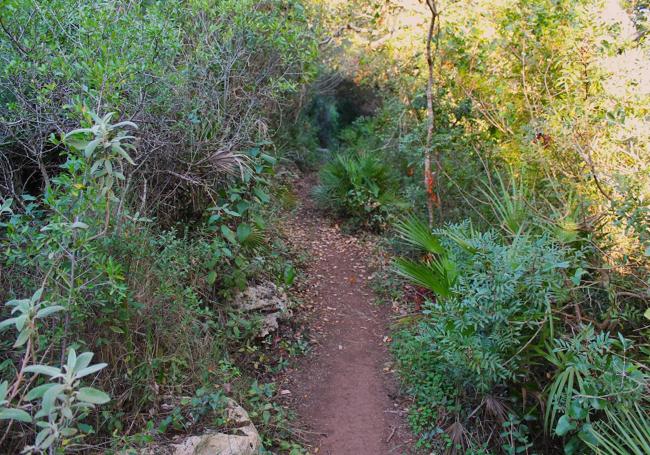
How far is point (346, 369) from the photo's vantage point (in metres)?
5.36

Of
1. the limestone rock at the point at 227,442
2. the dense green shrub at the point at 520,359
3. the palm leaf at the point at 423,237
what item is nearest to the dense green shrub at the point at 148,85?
the limestone rock at the point at 227,442

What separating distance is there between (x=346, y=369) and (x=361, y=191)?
4.23 m

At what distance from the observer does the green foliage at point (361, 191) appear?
8922mm

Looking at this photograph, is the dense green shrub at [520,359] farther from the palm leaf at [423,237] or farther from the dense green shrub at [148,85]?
the dense green shrub at [148,85]

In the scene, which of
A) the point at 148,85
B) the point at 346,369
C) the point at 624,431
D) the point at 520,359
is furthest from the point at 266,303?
the point at 624,431

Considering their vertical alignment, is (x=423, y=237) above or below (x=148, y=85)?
below

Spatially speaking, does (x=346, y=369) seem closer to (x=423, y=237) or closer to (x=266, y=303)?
(x=266, y=303)

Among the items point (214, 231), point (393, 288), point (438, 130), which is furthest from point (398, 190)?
point (214, 231)

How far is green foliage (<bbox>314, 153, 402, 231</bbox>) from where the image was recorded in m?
8.92

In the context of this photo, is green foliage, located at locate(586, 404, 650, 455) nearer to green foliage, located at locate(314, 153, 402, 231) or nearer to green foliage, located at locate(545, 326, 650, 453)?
green foliage, located at locate(545, 326, 650, 453)

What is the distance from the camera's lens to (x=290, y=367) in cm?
521

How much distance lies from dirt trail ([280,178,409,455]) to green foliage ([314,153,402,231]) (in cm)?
97

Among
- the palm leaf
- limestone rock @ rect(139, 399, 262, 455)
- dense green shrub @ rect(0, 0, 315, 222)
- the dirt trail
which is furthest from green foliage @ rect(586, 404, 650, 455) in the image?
dense green shrub @ rect(0, 0, 315, 222)

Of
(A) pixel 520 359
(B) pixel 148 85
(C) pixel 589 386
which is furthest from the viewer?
(B) pixel 148 85
